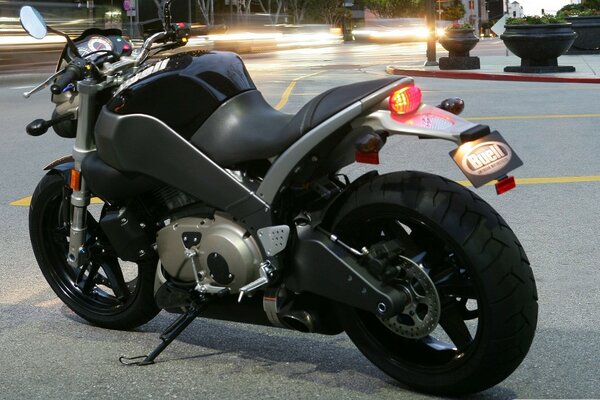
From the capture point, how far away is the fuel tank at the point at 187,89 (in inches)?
173

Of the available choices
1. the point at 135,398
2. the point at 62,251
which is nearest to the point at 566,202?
the point at 62,251

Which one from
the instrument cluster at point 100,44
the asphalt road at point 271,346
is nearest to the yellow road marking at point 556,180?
the asphalt road at point 271,346

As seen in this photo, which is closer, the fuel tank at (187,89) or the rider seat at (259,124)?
the rider seat at (259,124)

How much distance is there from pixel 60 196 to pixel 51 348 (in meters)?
0.76

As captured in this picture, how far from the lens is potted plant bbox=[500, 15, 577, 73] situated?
23.9 metres

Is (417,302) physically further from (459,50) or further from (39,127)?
(459,50)

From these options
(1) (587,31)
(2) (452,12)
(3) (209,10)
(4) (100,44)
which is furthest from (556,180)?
(2) (452,12)

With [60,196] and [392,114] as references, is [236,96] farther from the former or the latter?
[60,196]

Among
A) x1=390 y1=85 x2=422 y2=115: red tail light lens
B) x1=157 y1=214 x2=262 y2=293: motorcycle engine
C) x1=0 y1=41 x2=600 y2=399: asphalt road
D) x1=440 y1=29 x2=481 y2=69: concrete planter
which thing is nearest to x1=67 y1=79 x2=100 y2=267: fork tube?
x1=0 y1=41 x2=600 y2=399: asphalt road

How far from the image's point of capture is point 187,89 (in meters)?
4.40

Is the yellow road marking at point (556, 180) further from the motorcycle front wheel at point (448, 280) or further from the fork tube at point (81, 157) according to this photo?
the motorcycle front wheel at point (448, 280)

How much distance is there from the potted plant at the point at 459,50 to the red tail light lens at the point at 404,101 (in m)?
22.8

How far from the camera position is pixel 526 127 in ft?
43.1

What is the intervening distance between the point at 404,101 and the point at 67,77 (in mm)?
1584
